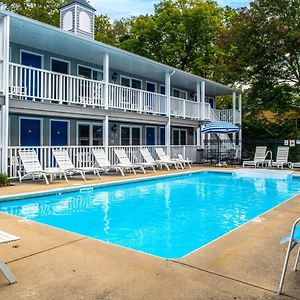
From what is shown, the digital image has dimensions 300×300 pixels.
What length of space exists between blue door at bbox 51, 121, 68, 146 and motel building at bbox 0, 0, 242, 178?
0.14 feet

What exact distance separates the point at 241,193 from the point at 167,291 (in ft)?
26.7

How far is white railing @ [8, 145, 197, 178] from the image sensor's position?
36.4ft

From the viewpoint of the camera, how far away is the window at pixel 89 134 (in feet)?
52.6

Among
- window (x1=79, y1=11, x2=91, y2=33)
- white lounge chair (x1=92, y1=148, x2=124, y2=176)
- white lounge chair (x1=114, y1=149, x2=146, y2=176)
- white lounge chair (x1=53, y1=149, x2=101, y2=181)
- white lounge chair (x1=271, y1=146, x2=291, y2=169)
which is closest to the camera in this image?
white lounge chair (x1=53, y1=149, x2=101, y2=181)

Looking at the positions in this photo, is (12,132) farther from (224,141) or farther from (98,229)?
(224,141)

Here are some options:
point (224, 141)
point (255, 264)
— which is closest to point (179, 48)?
point (224, 141)

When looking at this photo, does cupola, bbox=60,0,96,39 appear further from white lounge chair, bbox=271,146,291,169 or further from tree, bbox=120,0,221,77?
tree, bbox=120,0,221,77

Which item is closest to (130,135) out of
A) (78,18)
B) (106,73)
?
(106,73)

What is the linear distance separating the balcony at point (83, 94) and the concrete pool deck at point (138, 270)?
7.40m

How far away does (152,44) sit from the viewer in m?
31.8

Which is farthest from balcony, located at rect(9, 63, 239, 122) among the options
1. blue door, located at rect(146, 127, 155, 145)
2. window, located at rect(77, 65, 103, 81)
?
blue door, located at rect(146, 127, 155, 145)

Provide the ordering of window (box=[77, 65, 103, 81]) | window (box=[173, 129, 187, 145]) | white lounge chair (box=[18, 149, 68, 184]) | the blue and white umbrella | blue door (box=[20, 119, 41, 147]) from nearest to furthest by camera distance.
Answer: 1. white lounge chair (box=[18, 149, 68, 184])
2. blue door (box=[20, 119, 41, 147])
3. window (box=[77, 65, 103, 81])
4. the blue and white umbrella
5. window (box=[173, 129, 187, 145])

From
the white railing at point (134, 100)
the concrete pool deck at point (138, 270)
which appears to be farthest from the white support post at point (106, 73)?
the concrete pool deck at point (138, 270)

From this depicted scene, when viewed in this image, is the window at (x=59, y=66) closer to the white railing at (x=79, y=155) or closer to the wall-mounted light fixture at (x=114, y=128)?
the white railing at (x=79, y=155)
